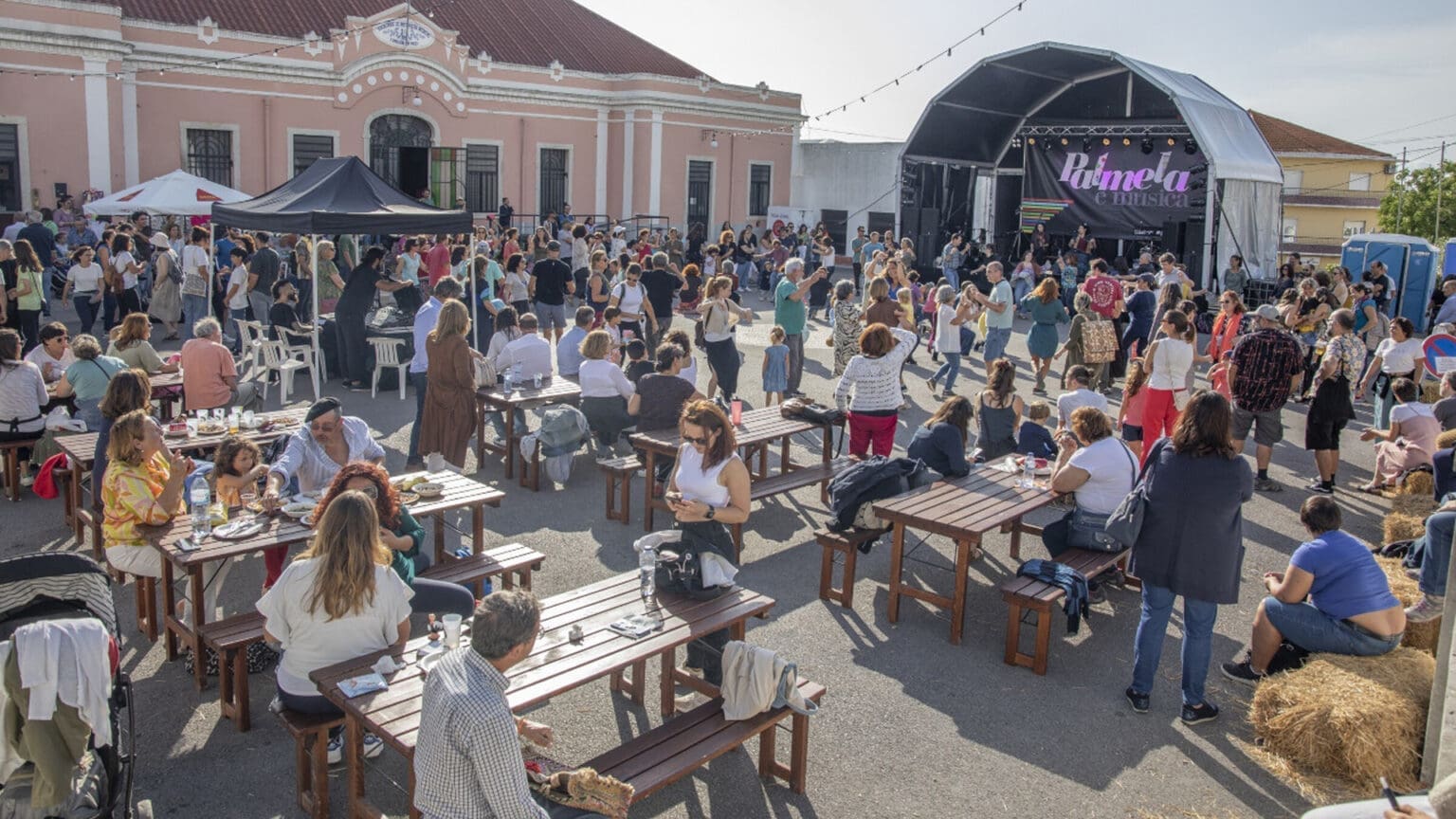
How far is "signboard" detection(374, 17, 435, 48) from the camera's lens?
23438mm

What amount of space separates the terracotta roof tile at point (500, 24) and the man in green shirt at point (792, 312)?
16.1m

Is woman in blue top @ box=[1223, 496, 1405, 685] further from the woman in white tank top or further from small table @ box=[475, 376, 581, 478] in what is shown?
small table @ box=[475, 376, 581, 478]

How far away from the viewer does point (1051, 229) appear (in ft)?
82.1

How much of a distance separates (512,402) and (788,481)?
2.35 metres

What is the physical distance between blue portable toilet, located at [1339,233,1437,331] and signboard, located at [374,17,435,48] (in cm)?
1886

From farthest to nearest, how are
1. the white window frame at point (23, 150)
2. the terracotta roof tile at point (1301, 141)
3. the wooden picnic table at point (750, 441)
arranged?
the terracotta roof tile at point (1301, 141)
the white window frame at point (23, 150)
the wooden picnic table at point (750, 441)

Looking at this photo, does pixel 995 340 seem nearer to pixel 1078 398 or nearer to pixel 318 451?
pixel 1078 398

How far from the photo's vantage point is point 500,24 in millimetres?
28797

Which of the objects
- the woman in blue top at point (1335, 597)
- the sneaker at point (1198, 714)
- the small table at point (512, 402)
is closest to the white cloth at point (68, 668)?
the sneaker at point (1198, 714)

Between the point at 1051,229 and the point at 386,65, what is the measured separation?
15102 millimetres

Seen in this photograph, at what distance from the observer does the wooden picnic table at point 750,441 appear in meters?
7.76

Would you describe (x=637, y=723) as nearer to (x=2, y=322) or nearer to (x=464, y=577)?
(x=464, y=577)

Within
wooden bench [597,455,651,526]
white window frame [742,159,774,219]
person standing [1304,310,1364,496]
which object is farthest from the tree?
wooden bench [597,455,651,526]

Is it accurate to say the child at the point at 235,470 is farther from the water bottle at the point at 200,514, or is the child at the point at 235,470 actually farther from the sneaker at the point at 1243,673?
the sneaker at the point at 1243,673
